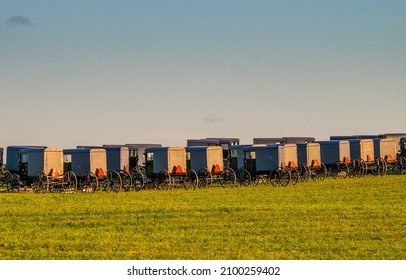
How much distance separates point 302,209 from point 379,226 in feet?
13.9

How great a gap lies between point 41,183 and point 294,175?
40.1ft

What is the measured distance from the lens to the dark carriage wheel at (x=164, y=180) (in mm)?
33750

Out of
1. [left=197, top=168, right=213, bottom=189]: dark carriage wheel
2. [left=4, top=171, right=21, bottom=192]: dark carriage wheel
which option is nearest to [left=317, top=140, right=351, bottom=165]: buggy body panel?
[left=197, top=168, right=213, bottom=189]: dark carriage wheel

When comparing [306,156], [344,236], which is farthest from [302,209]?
[306,156]

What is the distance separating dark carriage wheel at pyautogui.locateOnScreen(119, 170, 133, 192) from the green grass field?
17.6ft

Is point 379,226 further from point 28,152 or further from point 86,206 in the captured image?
point 28,152

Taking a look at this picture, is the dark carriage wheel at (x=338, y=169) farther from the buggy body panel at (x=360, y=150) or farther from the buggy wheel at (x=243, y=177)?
the buggy wheel at (x=243, y=177)

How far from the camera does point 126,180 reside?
111 ft

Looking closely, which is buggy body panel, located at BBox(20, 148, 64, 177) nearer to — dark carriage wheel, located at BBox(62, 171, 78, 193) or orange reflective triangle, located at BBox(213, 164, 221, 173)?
dark carriage wheel, located at BBox(62, 171, 78, 193)

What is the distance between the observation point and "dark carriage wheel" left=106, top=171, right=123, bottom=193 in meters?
33.2

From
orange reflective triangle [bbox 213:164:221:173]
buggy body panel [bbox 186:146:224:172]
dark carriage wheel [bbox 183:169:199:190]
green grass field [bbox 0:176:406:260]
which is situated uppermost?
buggy body panel [bbox 186:146:224:172]

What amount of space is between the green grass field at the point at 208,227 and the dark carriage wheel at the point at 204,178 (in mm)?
6535

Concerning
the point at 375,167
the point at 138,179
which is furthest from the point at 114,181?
the point at 375,167

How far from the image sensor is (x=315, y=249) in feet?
46.9
